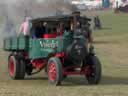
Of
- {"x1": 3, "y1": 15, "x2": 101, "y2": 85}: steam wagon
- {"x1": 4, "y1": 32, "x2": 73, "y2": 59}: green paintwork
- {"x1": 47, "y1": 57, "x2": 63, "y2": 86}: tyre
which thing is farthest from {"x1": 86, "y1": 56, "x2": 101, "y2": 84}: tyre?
{"x1": 47, "y1": 57, "x2": 63, "y2": 86}: tyre

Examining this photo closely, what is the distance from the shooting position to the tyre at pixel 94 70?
54.4ft

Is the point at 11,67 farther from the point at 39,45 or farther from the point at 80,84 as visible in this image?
the point at 80,84

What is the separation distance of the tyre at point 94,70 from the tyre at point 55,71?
3.68 feet

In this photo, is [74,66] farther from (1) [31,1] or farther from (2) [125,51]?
(2) [125,51]

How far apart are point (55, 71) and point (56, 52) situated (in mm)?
604

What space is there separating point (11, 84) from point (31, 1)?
792cm

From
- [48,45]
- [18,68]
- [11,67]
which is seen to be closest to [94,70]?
[48,45]

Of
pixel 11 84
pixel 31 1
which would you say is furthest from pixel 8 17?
pixel 11 84

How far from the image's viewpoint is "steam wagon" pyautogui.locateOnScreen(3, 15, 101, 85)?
53.0 ft

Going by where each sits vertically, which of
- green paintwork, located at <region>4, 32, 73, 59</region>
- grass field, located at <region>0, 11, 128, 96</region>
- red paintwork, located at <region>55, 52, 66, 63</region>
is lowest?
grass field, located at <region>0, 11, 128, 96</region>

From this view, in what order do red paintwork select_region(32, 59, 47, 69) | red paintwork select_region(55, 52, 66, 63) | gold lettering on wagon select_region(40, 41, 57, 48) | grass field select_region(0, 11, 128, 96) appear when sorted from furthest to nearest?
red paintwork select_region(32, 59, 47, 69)
gold lettering on wagon select_region(40, 41, 57, 48)
red paintwork select_region(55, 52, 66, 63)
grass field select_region(0, 11, 128, 96)

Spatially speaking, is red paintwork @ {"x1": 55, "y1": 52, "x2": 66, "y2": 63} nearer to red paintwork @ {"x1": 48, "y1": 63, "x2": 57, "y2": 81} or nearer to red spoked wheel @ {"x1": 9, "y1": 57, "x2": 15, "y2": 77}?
red paintwork @ {"x1": 48, "y1": 63, "x2": 57, "y2": 81}

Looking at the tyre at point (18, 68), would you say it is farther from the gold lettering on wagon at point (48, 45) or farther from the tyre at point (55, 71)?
the tyre at point (55, 71)

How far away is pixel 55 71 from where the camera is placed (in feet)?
52.7
